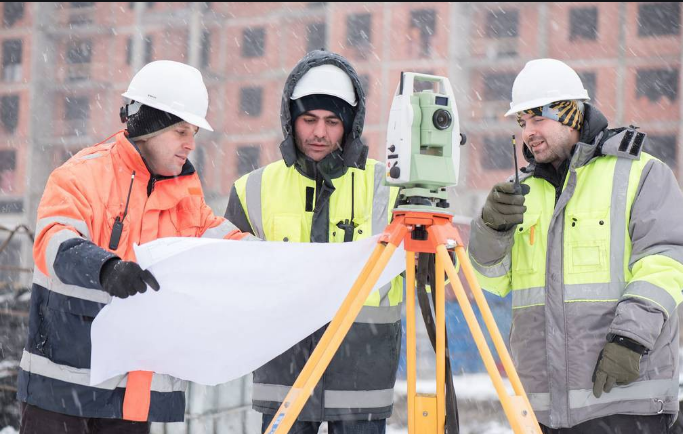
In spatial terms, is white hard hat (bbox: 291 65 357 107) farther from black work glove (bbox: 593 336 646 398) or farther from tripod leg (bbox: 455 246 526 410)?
black work glove (bbox: 593 336 646 398)

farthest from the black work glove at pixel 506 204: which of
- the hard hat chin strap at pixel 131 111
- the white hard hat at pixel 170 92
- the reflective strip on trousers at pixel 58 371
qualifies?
the reflective strip on trousers at pixel 58 371

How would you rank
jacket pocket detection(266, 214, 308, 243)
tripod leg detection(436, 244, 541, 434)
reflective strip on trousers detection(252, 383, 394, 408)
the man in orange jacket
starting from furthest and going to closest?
jacket pocket detection(266, 214, 308, 243)
reflective strip on trousers detection(252, 383, 394, 408)
the man in orange jacket
tripod leg detection(436, 244, 541, 434)

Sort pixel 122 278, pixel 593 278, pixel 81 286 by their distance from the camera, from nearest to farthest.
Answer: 1. pixel 122 278
2. pixel 81 286
3. pixel 593 278

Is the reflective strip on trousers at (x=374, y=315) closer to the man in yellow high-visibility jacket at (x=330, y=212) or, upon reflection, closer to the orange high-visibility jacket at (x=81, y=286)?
the man in yellow high-visibility jacket at (x=330, y=212)

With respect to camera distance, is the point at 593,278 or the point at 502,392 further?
the point at 593,278

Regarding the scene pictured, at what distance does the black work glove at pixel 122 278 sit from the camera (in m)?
2.20

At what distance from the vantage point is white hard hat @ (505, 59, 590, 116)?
113 inches

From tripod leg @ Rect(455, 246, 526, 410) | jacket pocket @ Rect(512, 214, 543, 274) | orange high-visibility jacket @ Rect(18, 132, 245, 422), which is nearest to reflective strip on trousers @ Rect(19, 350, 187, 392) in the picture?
orange high-visibility jacket @ Rect(18, 132, 245, 422)

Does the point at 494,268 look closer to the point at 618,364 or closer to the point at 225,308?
the point at 618,364

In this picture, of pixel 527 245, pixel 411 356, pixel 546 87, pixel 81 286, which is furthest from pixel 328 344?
pixel 546 87

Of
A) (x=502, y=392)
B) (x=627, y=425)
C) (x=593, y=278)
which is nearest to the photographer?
(x=502, y=392)

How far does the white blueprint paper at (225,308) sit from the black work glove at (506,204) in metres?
0.38

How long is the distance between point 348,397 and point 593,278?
1.01m

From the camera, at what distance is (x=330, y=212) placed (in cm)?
282
